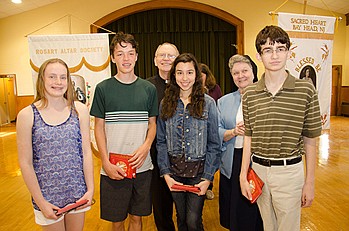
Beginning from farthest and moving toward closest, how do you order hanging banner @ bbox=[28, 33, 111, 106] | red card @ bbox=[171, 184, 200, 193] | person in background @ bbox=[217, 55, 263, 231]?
hanging banner @ bbox=[28, 33, 111, 106], person in background @ bbox=[217, 55, 263, 231], red card @ bbox=[171, 184, 200, 193]

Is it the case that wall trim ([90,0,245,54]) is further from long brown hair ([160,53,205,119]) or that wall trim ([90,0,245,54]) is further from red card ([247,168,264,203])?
red card ([247,168,264,203])

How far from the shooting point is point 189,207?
6.11 feet

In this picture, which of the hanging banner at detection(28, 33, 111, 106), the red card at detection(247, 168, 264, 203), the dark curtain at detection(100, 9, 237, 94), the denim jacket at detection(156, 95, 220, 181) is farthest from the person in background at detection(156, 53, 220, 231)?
the dark curtain at detection(100, 9, 237, 94)

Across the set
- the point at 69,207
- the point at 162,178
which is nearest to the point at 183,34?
the point at 162,178

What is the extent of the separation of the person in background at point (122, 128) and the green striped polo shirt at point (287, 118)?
0.74m

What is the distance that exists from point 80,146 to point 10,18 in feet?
33.4

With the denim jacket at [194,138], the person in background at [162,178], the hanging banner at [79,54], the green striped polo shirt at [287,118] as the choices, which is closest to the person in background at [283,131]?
the green striped polo shirt at [287,118]

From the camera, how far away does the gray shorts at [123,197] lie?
73.9 inches

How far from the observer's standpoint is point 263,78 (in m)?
1.56

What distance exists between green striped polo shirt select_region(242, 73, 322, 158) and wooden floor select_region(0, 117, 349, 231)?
1448 millimetres

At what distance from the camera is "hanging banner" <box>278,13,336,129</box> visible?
3480 mm

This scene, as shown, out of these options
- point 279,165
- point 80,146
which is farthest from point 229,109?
point 80,146

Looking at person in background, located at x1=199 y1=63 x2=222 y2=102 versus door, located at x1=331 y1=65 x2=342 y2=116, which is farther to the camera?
door, located at x1=331 y1=65 x2=342 y2=116

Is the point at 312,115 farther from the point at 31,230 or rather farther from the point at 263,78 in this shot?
the point at 31,230
